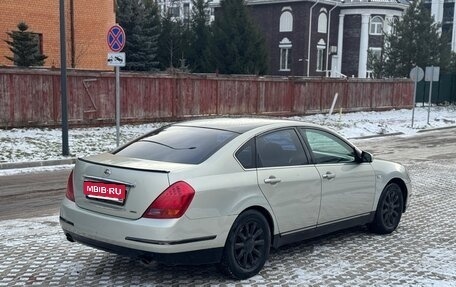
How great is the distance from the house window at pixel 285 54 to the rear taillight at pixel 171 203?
1787 inches

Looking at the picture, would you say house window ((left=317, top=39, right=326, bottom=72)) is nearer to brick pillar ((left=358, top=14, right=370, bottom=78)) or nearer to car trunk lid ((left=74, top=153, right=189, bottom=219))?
brick pillar ((left=358, top=14, right=370, bottom=78))

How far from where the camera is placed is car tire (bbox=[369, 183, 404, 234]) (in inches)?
272

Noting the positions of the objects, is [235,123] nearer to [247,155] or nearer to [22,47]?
[247,155]

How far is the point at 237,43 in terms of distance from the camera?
125 feet

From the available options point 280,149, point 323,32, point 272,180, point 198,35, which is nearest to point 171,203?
point 272,180

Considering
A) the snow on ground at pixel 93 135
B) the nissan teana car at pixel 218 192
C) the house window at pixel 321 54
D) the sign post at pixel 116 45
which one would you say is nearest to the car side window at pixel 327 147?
the nissan teana car at pixel 218 192

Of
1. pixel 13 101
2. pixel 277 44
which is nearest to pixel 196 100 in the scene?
pixel 13 101

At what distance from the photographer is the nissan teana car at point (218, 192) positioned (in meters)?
4.68

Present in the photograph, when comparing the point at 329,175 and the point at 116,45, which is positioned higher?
the point at 116,45

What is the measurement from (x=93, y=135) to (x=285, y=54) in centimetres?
3389

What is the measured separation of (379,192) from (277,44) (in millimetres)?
43788

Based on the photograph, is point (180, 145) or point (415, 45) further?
point (415, 45)

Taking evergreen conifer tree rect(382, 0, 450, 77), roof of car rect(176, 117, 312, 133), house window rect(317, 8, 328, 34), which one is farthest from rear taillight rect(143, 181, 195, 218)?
house window rect(317, 8, 328, 34)

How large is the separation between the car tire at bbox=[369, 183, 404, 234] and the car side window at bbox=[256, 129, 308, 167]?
1.65 metres
